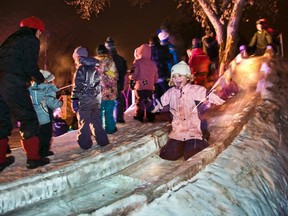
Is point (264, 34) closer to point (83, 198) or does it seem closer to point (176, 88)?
point (176, 88)

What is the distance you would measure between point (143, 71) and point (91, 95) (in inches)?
69.9

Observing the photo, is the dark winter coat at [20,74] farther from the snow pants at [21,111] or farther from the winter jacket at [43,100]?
the winter jacket at [43,100]

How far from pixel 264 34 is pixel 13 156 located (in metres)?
9.55

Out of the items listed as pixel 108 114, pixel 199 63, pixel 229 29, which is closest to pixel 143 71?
pixel 108 114

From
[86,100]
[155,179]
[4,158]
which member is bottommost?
[155,179]

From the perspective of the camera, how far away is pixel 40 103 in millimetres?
5176

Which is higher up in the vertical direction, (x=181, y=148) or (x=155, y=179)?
(x=181, y=148)

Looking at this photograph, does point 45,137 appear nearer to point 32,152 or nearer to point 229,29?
point 32,152

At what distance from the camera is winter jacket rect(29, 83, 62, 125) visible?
5160mm

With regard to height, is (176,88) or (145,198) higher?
(176,88)

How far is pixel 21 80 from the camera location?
14.6ft

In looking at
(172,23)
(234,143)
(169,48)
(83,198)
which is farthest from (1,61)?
(172,23)

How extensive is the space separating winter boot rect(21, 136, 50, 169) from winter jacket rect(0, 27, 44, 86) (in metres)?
0.78

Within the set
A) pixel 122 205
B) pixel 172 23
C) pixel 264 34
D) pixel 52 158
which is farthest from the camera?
pixel 172 23
